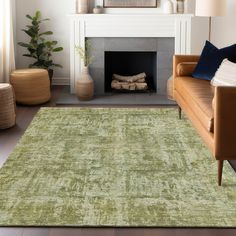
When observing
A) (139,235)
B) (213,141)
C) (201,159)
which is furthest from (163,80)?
(139,235)

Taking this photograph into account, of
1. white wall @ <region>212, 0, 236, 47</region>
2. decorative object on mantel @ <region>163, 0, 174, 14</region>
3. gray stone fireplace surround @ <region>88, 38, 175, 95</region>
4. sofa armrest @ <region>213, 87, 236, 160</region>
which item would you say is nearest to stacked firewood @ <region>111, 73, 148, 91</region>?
gray stone fireplace surround @ <region>88, 38, 175, 95</region>

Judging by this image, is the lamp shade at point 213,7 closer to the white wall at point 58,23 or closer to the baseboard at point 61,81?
the white wall at point 58,23

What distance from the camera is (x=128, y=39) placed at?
611 centimetres

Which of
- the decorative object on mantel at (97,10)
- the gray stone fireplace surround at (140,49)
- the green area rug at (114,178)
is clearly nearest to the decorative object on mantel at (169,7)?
the gray stone fireplace surround at (140,49)

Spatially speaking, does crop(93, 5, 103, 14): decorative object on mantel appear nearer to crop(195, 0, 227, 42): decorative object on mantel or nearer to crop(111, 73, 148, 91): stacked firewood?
crop(111, 73, 148, 91): stacked firewood

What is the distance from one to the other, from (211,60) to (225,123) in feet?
5.42

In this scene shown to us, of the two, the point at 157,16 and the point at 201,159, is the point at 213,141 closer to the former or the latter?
the point at 201,159

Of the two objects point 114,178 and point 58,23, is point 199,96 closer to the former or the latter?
point 114,178

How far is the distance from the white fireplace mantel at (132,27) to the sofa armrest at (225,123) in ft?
10.1

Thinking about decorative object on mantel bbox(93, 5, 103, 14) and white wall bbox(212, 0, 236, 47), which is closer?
white wall bbox(212, 0, 236, 47)

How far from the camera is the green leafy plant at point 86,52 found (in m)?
6.05

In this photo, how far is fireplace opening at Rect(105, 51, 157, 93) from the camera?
6.36 m

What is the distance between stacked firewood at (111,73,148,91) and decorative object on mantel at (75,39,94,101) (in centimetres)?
45

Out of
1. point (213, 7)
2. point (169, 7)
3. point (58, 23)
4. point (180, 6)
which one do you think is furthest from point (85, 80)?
point (213, 7)
